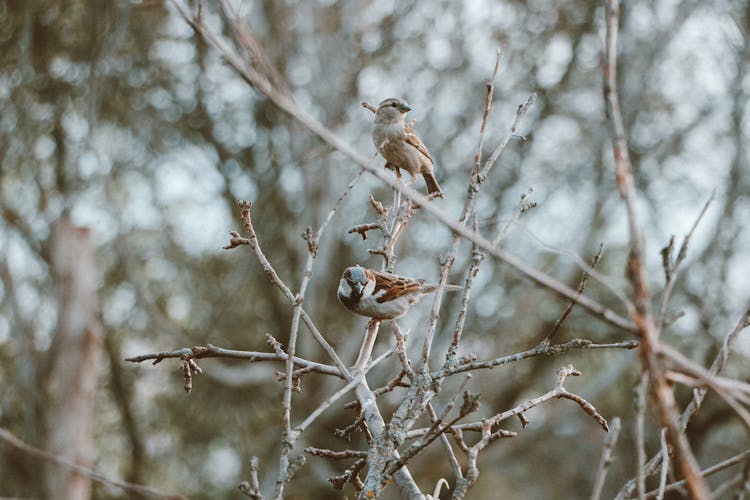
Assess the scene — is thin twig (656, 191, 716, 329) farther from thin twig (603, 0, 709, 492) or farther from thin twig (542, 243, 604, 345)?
thin twig (542, 243, 604, 345)

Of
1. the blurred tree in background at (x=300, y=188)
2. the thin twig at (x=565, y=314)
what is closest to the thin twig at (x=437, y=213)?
the thin twig at (x=565, y=314)

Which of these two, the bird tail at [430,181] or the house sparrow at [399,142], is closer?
the house sparrow at [399,142]

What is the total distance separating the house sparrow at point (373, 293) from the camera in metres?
3.17

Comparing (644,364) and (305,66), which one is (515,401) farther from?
(644,364)

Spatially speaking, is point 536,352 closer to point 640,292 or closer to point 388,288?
point 640,292

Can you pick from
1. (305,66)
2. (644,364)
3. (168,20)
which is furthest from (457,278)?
(644,364)

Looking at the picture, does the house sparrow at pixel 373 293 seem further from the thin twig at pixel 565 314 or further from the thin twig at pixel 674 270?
A: the thin twig at pixel 674 270

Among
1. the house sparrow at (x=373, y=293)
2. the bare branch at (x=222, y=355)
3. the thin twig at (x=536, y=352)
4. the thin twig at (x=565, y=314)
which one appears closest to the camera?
the thin twig at (x=565, y=314)

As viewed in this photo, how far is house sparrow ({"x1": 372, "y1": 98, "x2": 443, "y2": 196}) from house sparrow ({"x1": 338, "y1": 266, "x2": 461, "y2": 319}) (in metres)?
0.68

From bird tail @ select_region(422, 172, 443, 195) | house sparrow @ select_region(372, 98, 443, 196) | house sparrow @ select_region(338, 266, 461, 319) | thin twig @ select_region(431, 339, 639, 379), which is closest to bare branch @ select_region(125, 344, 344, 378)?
thin twig @ select_region(431, 339, 639, 379)

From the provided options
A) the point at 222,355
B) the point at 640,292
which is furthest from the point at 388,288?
the point at 640,292

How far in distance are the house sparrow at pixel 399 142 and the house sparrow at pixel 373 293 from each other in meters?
0.68

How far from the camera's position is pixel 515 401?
11.2 meters

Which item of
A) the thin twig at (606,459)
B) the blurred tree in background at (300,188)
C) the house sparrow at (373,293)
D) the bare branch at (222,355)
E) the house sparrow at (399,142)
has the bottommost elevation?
the thin twig at (606,459)
